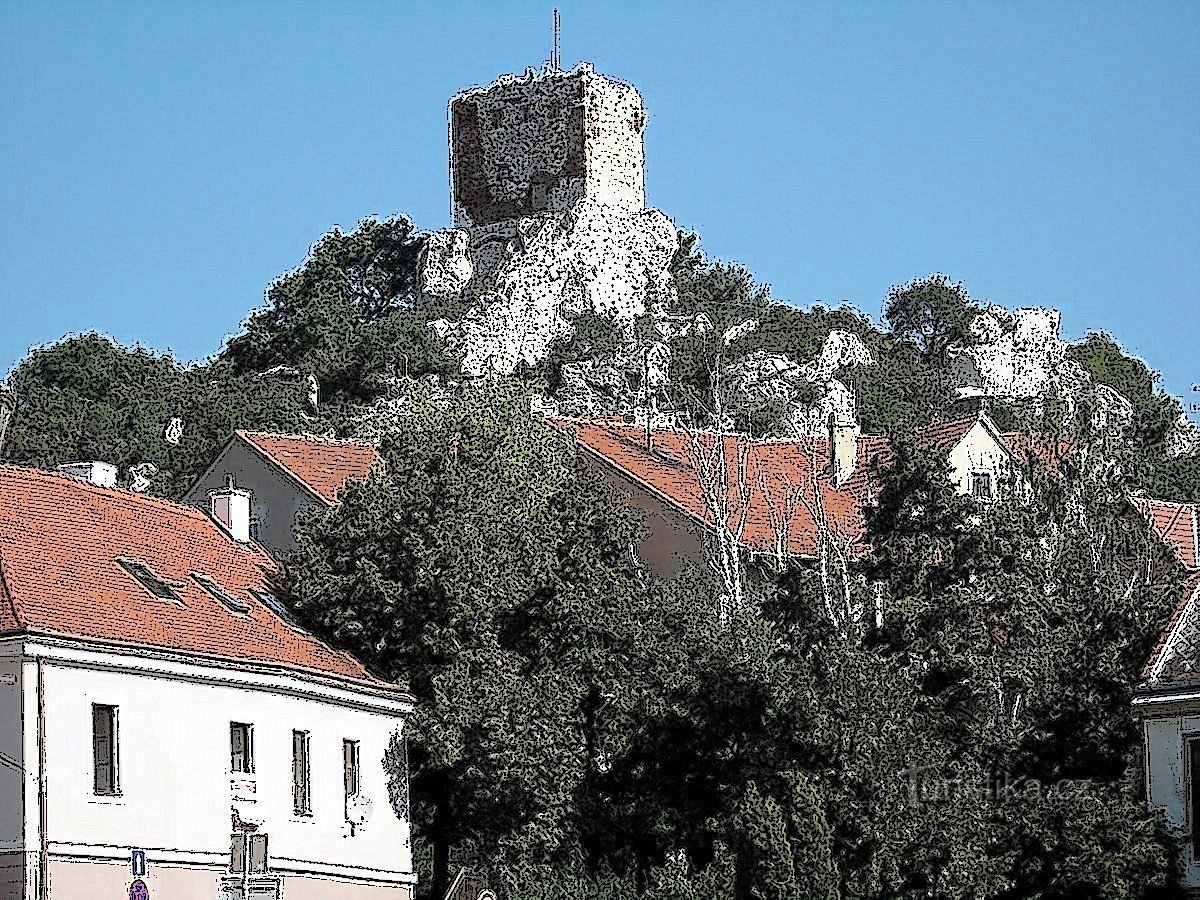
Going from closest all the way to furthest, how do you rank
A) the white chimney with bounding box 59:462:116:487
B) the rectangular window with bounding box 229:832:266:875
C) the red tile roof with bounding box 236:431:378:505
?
the rectangular window with bounding box 229:832:266:875 → the white chimney with bounding box 59:462:116:487 → the red tile roof with bounding box 236:431:378:505

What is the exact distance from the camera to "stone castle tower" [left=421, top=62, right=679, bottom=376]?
8550 centimetres

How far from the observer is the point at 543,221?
90.5 metres

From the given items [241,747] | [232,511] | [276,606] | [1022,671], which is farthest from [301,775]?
[1022,671]

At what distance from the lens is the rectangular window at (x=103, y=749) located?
107 ft

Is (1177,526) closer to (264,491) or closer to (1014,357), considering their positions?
(264,491)

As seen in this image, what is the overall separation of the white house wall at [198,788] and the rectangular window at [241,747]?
0.10 meters

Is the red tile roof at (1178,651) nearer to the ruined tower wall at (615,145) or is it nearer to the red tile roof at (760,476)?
the red tile roof at (760,476)

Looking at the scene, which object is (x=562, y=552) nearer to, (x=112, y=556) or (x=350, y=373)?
(x=112, y=556)

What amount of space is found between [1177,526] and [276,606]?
77.4 feet

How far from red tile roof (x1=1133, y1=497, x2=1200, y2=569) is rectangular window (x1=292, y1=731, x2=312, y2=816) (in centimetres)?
1824

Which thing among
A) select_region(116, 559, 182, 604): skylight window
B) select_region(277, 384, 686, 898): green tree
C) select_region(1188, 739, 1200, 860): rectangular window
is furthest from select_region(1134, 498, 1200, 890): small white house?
select_region(116, 559, 182, 604): skylight window

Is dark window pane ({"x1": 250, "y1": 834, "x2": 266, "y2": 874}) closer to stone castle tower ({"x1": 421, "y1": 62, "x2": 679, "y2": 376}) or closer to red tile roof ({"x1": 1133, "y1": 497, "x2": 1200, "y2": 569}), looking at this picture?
red tile roof ({"x1": 1133, "y1": 497, "x2": 1200, "y2": 569})

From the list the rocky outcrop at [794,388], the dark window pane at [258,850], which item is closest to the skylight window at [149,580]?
the dark window pane at [258,850]

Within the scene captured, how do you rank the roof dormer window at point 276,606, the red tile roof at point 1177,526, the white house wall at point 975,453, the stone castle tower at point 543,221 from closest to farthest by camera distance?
the roof dormer window at point 276,606 → the red tile roof at point 1177,526 → the white house wall at point 975,453 → the stone castle tower at point 543,221
